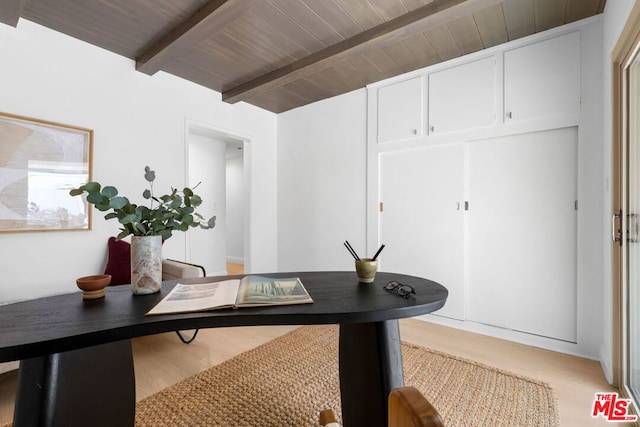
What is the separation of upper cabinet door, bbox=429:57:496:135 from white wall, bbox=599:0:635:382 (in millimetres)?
703

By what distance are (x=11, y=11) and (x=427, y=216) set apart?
351 cm

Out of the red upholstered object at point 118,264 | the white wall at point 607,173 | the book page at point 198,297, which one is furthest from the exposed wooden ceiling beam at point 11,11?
the white wall at point 607,173

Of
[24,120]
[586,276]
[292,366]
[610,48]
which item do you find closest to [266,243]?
[292,366]

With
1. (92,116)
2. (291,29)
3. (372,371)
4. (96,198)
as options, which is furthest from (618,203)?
(92,116)

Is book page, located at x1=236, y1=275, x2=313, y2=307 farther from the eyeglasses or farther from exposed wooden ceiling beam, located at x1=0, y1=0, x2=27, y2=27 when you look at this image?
exposed wooden ceiling beam, located at x1=0, y1=0, x2=27, y2=27

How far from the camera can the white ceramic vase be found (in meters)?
1.07

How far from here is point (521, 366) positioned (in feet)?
6.70

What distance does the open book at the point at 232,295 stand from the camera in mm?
922

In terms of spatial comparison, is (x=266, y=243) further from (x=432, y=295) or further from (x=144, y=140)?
(x=432, y=295)

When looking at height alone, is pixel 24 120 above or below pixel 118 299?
above

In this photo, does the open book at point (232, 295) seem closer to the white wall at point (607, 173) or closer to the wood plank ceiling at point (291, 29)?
the wood plank ceiling at point (291, 29)

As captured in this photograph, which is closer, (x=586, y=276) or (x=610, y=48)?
(x=610, y=48)

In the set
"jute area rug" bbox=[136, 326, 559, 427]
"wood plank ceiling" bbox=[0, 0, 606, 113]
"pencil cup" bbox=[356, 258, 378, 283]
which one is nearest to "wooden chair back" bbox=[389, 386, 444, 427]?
"pencil cup" bbox=[356, 258, 378, 283]

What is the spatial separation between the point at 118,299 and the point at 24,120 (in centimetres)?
209
